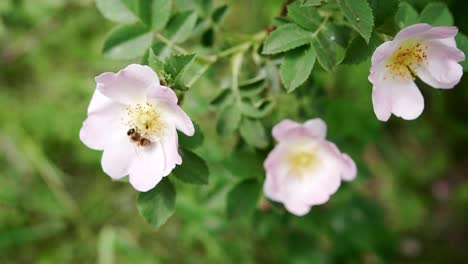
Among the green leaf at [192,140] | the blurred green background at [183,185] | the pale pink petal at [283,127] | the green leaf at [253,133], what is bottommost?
the blurred green background at [183,185]

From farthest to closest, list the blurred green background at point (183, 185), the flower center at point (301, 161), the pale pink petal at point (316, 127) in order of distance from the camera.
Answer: the blurred green background at point (183, 185) → the flower center at point (301, 161) → the pale pink petal at point (316, 127)

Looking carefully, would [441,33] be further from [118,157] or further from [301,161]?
[118,157]

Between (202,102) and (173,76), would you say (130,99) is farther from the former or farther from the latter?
(202,102)

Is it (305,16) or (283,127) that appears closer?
(305,16)

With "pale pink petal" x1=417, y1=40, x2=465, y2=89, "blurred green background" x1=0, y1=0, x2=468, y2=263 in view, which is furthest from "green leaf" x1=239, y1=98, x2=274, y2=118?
"blurred green background" x1=0, y1=0, x2=468, y2=263

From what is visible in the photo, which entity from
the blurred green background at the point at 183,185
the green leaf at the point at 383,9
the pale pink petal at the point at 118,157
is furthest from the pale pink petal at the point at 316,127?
the blurred green background at the point at 183,185

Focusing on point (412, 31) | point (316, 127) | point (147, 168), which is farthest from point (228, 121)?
point (412, 31)

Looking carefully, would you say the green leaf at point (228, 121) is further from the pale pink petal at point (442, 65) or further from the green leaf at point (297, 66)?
the pale pink petal at point (442, 65)
